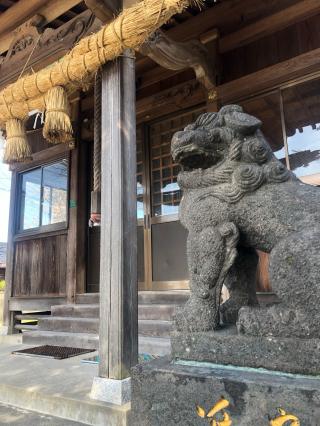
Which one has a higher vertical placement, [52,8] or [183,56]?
[52,8]

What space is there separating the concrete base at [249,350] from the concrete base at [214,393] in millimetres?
25

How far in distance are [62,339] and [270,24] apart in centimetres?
447

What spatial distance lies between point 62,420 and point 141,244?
2957 millimetres

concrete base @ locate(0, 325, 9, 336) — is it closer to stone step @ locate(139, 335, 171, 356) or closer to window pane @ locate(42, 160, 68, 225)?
window pane @ locate(42, 160, 68, 225)

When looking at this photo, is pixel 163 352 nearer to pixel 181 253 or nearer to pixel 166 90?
pixel 181 253

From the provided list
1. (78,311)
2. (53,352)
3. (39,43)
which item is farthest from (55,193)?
(53,352)

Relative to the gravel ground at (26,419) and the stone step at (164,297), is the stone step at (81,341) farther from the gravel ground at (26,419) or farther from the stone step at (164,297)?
the gravel ground at (26,419)

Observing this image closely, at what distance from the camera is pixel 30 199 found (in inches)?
247

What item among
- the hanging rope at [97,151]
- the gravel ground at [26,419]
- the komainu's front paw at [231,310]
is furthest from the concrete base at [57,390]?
the hanging rope at [97,151]

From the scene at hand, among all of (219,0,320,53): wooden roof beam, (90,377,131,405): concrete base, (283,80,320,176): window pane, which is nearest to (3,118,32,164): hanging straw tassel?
(90,377,131,405): concrete base

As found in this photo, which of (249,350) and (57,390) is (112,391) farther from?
(249,350)

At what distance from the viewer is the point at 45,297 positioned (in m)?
5.42

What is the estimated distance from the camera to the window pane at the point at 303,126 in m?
3.70

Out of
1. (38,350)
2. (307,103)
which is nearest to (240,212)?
(307,103)
